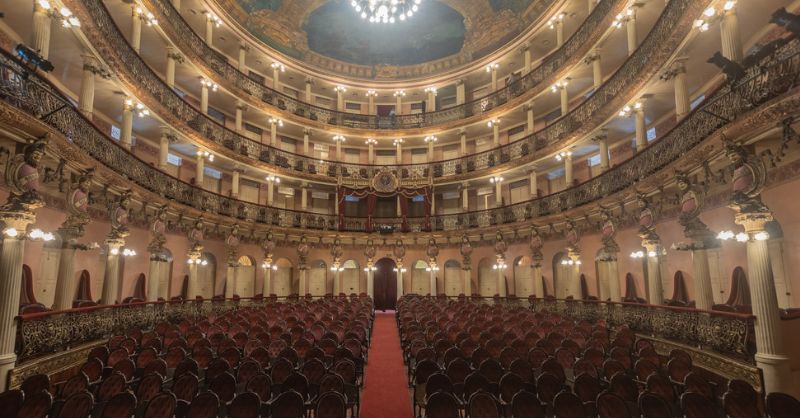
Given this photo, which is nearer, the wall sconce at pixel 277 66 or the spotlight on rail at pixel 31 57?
the spotlight on rail at pixel 31 57

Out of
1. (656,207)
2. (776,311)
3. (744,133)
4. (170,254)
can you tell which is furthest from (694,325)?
(170,254)

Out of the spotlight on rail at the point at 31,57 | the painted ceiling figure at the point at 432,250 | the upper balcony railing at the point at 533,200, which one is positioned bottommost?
the painted ceiling figure at the point at 432,250

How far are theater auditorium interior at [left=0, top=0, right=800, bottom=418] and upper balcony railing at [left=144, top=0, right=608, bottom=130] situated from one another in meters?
0.19

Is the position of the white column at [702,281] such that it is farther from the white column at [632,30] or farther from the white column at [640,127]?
the white column at [632,30]

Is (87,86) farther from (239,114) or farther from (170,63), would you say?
(239,114)

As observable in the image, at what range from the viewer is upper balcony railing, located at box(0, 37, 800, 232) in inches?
313

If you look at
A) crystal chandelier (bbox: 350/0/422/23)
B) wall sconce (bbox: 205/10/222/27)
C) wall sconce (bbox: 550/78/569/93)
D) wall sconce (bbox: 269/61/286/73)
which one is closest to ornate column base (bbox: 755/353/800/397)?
wall sconce (bbox: 550/78/569/93)

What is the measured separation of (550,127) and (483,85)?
10.8 metres

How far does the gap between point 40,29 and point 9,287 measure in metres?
6.70

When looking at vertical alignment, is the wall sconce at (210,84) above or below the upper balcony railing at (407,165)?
above

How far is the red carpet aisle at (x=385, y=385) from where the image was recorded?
7.84 m

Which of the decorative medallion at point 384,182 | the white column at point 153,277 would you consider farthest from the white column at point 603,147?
the white column at point 153,277

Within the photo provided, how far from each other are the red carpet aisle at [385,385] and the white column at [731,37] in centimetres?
1222

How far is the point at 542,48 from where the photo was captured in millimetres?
28047
